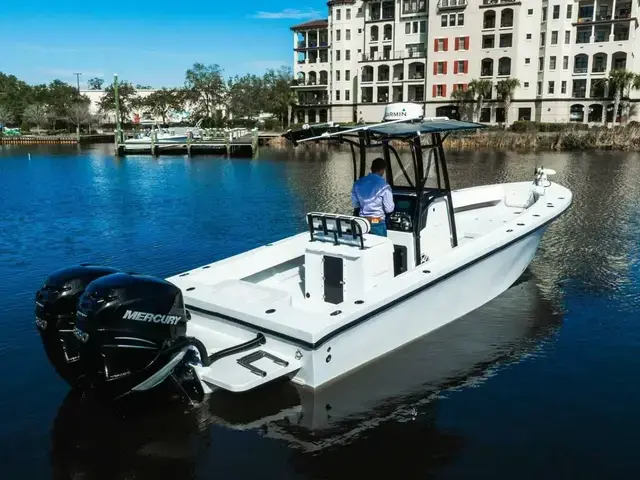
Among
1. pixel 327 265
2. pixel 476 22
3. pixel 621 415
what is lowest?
pixel 621 415

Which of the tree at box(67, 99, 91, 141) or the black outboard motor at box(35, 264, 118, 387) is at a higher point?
the tree at box(67, 99, 91, 141)

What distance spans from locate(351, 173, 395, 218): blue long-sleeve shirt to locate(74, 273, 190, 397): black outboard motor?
344 cm

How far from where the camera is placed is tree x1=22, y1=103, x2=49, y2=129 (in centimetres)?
9675

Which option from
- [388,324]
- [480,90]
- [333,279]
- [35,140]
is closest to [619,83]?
[480,90]

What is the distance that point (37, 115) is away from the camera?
3809 inches

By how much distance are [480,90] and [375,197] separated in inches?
2367

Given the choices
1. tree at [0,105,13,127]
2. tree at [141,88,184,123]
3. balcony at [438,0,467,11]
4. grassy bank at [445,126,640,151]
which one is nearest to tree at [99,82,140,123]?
tree at [141,88,184,123]

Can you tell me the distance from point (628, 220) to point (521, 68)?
51.7m

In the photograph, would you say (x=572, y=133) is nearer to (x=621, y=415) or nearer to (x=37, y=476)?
(x=621, y=415)

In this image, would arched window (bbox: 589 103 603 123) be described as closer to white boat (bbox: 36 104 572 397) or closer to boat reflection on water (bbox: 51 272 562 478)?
white boat (bbox: 36 104 572 397)

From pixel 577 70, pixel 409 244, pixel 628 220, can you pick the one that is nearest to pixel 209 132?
pixel 577 70

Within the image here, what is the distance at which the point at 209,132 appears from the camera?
59.0 m

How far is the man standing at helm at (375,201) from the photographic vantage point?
26.3 ft

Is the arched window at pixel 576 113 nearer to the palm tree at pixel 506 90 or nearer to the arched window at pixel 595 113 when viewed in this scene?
the arched window at pixel 595 113
